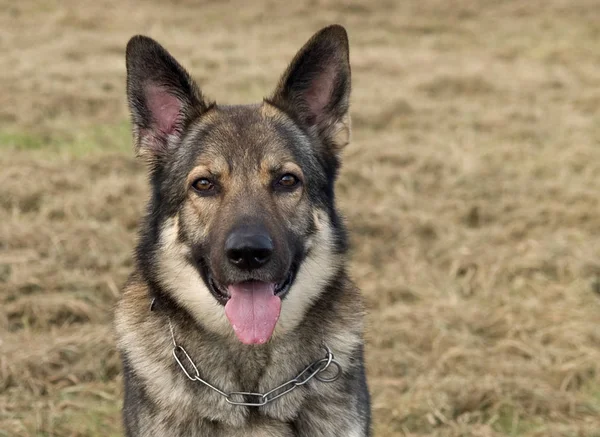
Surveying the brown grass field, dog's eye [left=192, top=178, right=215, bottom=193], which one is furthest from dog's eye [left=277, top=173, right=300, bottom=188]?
the brown grass field

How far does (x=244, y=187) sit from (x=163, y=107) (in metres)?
0.60

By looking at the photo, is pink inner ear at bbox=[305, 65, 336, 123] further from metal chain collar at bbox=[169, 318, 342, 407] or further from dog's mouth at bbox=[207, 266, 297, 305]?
metal chain collar at bbox=[169, 318, 342, 407]

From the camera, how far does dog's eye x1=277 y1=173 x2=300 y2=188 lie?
10.5 ft

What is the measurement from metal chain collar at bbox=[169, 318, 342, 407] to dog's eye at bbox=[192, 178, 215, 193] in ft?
1.86

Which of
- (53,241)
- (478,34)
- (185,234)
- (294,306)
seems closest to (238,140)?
(185,234)

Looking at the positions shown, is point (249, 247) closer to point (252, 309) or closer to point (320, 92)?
point (252, 309)

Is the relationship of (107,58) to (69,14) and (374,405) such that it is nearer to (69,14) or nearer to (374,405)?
(69,14)

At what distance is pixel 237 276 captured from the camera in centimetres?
289

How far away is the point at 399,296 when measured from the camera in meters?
5.90

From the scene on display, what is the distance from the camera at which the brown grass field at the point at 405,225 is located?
449 cm

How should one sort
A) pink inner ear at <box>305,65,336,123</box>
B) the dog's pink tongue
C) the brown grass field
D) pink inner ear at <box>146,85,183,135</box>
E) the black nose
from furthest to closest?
the brown grass field < pink inner ear at <box>305,65,336,123</box> < pink inner ear at <box>146,85,183,135</box> < the dog's pink tongue < the black nose

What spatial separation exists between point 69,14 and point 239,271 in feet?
47.6

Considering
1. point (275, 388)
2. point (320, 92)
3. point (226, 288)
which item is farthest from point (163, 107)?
point (275, 388)

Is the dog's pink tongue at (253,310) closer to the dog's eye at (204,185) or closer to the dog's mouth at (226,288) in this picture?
the dog's mouth at (226,288)
